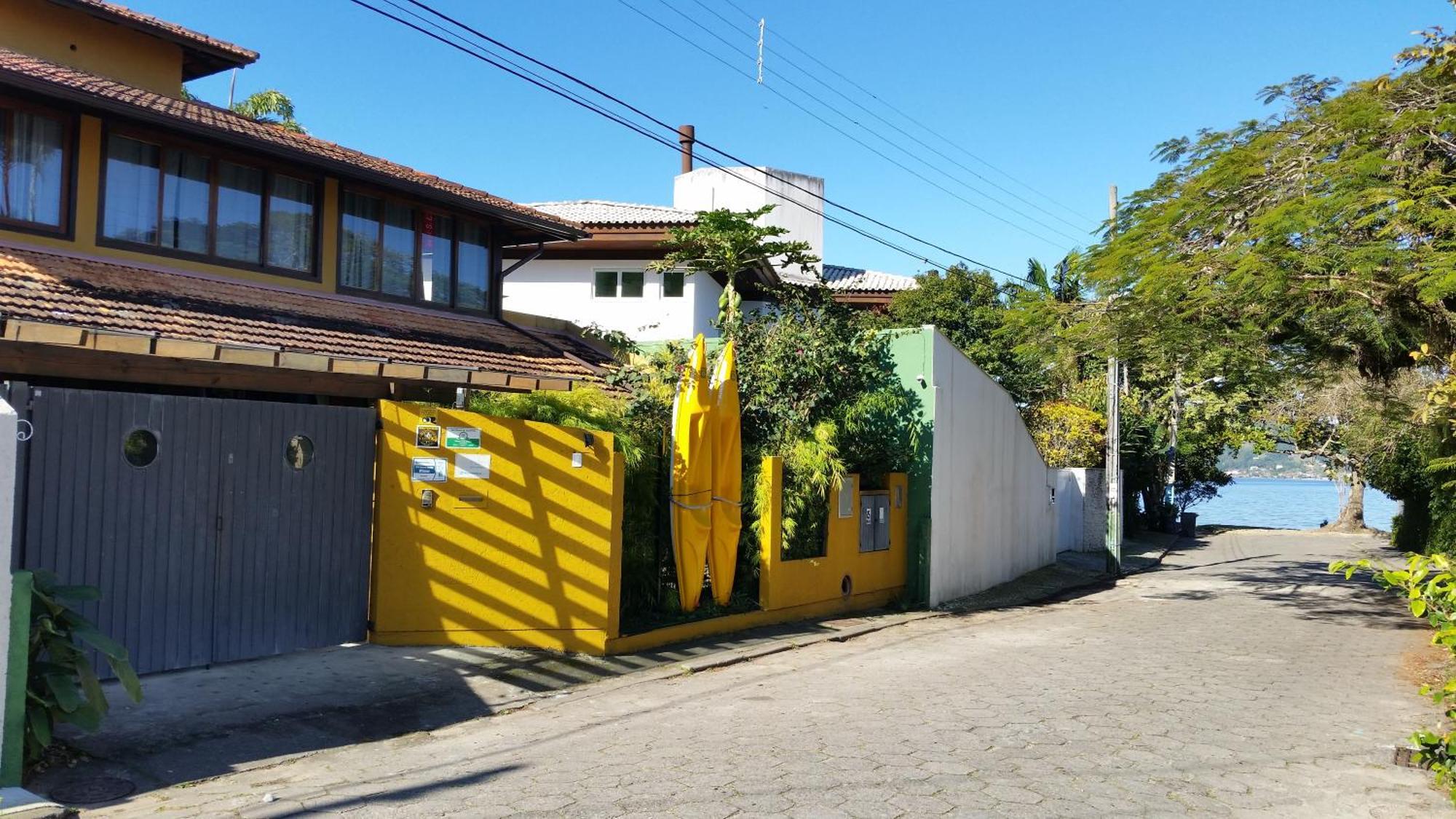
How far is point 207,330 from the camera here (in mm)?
9938

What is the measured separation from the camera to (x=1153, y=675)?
30.8 feet

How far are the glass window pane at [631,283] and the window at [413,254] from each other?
7.28m

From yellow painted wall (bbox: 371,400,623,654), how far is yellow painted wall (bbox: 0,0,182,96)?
9.36 metres

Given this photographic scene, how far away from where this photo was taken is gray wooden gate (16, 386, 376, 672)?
23.0 ft

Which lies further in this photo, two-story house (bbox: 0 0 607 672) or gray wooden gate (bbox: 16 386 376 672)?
two-story house (bbox: 0 0 607 672)

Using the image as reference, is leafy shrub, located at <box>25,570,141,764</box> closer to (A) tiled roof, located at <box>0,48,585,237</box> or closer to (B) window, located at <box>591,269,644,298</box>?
(A) tiled roof, located at <box>0,48,585,237</box>

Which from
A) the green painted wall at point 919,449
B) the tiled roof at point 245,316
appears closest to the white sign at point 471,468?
the tiled roof at point 245,316

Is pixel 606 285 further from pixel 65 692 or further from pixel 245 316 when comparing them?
pixel 65 692

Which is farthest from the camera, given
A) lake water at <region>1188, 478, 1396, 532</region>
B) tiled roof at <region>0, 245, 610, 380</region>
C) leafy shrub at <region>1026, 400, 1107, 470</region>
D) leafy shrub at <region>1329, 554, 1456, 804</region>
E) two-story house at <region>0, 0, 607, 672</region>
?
lake water at <region>1188, 478, 1396, 532</region>

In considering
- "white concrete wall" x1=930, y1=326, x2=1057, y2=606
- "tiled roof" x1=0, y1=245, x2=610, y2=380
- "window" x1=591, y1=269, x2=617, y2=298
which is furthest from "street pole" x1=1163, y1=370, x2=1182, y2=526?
"tiled roof" x1=0, y1=245, x2=610, y2=380

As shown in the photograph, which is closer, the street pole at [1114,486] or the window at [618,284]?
the street pole at [1114,486]

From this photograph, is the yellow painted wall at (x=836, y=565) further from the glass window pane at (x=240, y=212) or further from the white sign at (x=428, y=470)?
the glass window pane at (x=240, y=212)

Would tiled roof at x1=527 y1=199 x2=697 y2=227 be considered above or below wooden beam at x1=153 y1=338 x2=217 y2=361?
above

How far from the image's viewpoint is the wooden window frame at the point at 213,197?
1113cm
